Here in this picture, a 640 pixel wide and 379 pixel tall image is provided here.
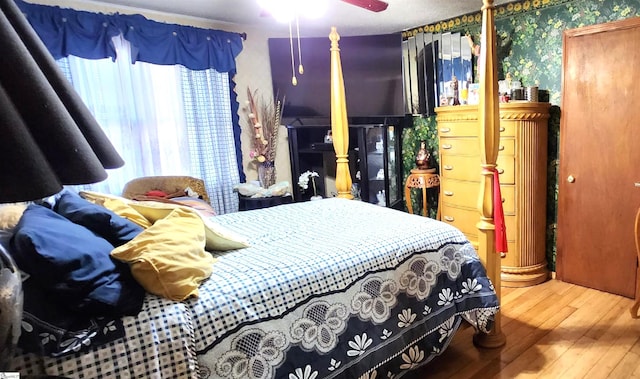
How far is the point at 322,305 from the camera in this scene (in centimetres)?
154

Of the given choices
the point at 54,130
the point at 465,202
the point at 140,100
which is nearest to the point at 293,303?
the point at 54,130

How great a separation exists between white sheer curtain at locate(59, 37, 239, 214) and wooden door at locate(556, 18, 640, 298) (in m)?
2.92

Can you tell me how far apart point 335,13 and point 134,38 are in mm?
1680

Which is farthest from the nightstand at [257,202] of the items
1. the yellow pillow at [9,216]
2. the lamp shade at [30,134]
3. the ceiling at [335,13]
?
the lamp shade at [30,134]

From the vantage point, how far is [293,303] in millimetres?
1475

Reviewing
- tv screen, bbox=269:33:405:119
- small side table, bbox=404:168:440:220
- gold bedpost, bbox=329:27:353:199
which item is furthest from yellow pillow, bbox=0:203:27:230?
small side table, bbox=404:168:440:220

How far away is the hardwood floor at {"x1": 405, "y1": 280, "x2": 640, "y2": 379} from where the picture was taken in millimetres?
1988

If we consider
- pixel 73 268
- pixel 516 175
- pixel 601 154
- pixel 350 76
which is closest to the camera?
pixel 73 268

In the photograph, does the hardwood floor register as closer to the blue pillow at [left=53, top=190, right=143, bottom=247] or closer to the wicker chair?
the blue pillow at [left=53, top=190, right=143, bottom=247]

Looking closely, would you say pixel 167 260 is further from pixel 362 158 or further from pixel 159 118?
pixel 362 158

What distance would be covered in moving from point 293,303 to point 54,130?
1.11 m

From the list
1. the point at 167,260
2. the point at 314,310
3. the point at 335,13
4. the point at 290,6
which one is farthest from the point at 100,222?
the point at 335,13

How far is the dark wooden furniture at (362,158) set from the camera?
4078 mm

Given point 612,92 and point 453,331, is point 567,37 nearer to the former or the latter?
point 612,92
